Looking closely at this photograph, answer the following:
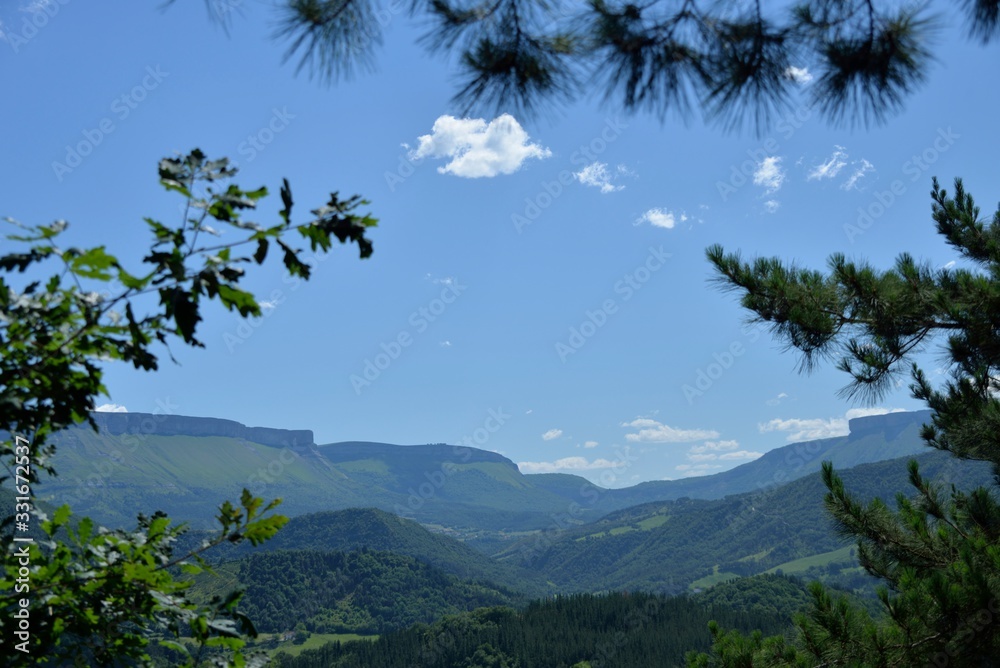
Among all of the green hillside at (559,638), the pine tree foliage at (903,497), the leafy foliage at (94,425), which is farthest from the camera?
the green hillside at (559,638)

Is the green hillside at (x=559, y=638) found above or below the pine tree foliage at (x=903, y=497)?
below

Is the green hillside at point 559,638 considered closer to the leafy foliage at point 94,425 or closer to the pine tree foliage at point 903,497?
the pine tree foliage at point 903,497

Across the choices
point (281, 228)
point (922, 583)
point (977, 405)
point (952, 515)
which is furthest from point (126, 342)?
point (952, 515)

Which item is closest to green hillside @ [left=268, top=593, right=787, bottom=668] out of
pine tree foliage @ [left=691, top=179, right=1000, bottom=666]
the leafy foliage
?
pine tree foliage @ [left=691, top=179, right=1000, bottom=666]

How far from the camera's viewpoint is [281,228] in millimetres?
2973

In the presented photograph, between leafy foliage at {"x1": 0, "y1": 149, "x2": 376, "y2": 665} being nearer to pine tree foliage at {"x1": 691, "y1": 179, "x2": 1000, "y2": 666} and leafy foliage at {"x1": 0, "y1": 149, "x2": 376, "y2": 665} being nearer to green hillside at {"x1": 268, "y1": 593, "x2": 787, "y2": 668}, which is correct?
pine tree foliage at {"x1": 691, "y1": 179, "x2": 1000, "y2": 666}

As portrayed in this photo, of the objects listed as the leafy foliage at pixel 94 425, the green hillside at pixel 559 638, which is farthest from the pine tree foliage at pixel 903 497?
the green hillside at pixel 559 638

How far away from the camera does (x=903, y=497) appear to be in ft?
40.3

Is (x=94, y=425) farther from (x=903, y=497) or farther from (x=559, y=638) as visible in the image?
(x=559, y=638)

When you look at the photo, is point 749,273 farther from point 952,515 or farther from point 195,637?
point 195,637

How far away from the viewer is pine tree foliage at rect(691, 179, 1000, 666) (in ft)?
29.3

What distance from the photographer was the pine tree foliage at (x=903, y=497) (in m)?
8.93

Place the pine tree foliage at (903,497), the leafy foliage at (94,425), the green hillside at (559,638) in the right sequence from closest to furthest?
1. the leafy foliage at (94,425)
2. the pine tree foliage at (903,497)
3. the green hillside at (559,638)

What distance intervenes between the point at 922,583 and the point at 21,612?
9762 mm
